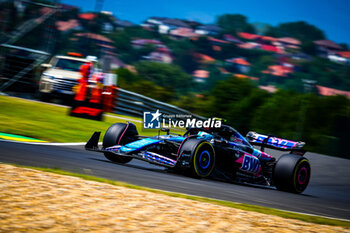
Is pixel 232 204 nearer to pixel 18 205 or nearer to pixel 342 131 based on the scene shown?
pixel 18 205

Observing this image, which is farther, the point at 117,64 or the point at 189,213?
the point at 117,64

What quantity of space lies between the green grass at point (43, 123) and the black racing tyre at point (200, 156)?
131cm

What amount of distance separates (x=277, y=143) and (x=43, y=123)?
6.33m

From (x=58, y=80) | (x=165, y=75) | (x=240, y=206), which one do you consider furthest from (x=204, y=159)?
(x=165, y=75)

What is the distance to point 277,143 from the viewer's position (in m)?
10.0

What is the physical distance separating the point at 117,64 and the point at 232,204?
74545 millimetres

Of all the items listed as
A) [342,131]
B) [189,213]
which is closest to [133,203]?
[189,213]

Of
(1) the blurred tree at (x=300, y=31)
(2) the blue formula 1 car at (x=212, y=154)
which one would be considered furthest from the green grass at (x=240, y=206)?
(1) the blurred tree at (x=300, y=31)

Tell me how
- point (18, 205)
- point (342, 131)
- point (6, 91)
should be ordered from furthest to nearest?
point (6, 91)
point (342, 131)
point (18, 205)

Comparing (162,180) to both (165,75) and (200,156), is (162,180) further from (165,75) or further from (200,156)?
(165,75)

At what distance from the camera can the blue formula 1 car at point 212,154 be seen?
8281 mm

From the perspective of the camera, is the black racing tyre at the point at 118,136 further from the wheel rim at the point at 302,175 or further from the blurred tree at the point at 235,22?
the blurred tree at the point at 235,22

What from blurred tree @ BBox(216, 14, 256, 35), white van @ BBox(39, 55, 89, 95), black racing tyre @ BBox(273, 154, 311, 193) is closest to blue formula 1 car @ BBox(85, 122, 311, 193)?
black racing tyre @ BBox(273, 154, 311, 193)

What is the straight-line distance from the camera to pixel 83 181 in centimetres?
603
